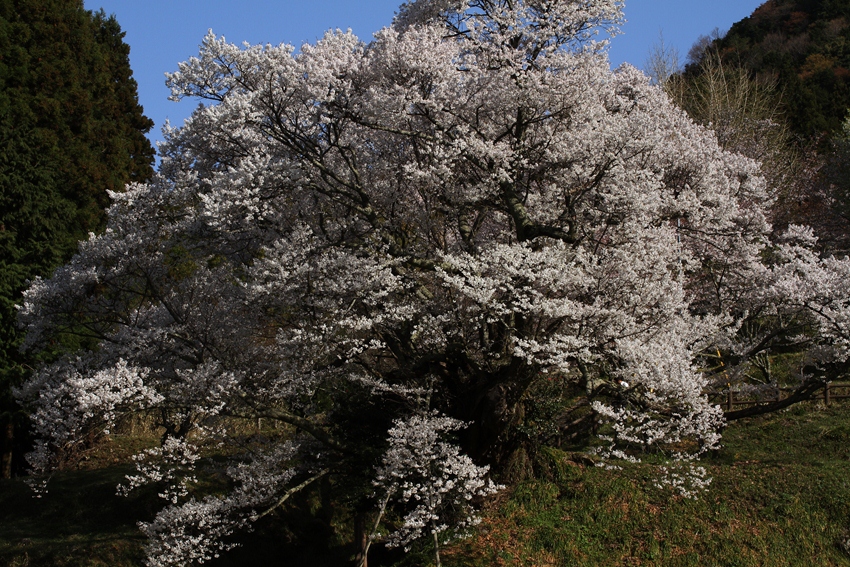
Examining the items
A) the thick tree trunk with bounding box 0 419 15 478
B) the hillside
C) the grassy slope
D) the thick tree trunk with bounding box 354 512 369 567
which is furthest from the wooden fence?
the hillside

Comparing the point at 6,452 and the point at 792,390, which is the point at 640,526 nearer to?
the point at 792,390

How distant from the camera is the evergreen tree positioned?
13375mm

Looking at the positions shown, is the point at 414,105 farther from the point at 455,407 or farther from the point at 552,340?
the point at 455,407

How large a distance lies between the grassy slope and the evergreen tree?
16.2 ft

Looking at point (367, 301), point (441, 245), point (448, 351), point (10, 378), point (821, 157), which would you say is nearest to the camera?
point (367, 301)

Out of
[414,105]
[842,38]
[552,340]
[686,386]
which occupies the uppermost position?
[842,38]

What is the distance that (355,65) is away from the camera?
8695mm

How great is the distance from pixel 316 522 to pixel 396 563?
2224 mm

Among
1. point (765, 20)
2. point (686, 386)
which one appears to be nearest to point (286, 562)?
point (686, 386)

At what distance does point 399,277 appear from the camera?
28.4 feet

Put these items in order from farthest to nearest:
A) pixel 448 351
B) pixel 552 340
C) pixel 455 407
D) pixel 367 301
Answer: pixel 455 407, pixel 448 351, pixel 367 301, pixel 552 340

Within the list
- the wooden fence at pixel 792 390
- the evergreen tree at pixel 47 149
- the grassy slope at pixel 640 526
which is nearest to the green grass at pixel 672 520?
the grassy slope at pixel 640 526

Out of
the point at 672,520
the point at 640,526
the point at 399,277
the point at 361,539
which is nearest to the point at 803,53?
the point at 672,520

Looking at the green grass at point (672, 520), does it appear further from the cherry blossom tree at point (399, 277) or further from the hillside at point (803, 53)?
the hillside at point (803, 53)
